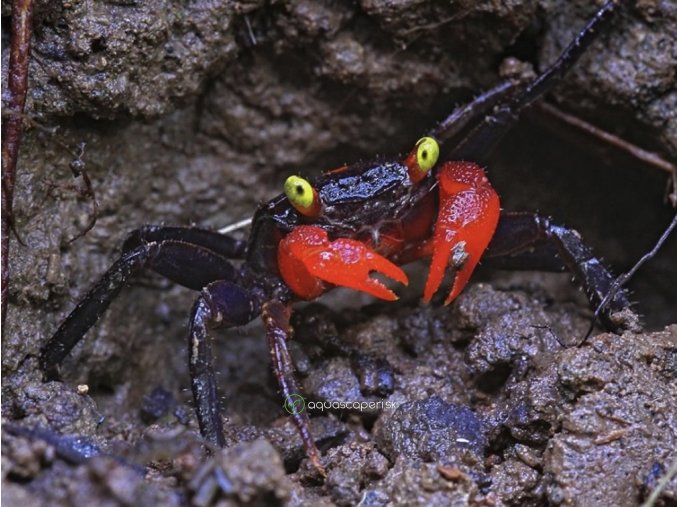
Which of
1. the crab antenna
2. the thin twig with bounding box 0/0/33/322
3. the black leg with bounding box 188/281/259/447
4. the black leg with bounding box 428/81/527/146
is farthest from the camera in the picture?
the crab antenna

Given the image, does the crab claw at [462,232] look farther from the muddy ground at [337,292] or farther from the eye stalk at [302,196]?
the eye stalk at [302,196]

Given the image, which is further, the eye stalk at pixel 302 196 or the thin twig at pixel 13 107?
the eye stalk at pixel 302 196

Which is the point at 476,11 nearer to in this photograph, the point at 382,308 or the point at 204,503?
the point at 382,308

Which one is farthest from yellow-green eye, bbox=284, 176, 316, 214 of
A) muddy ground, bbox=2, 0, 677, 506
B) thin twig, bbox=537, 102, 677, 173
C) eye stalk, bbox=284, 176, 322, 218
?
thin twig, bbox=537, 102, 677, 173

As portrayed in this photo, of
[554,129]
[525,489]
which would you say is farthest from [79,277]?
[554,129]

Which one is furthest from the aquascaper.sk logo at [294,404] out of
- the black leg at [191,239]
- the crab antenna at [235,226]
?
the crab antenna at [235,226]

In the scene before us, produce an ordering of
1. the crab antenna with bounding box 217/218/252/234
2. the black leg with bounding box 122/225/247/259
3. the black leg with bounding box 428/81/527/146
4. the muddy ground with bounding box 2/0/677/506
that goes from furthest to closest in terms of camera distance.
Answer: the crab antenna with bounding box 217/218/252/234, the black leg with bounding box 428/81/527/146, the black leg with bounding box 122/225/247/259, the muddy ground with bounding box 2/0/677/506

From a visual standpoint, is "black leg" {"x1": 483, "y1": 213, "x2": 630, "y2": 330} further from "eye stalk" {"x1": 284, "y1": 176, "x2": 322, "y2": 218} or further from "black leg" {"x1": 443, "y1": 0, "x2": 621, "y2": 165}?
"eye stalk" {"x1": 284, "y1": 176, "x2": 322, "y2": 218}
